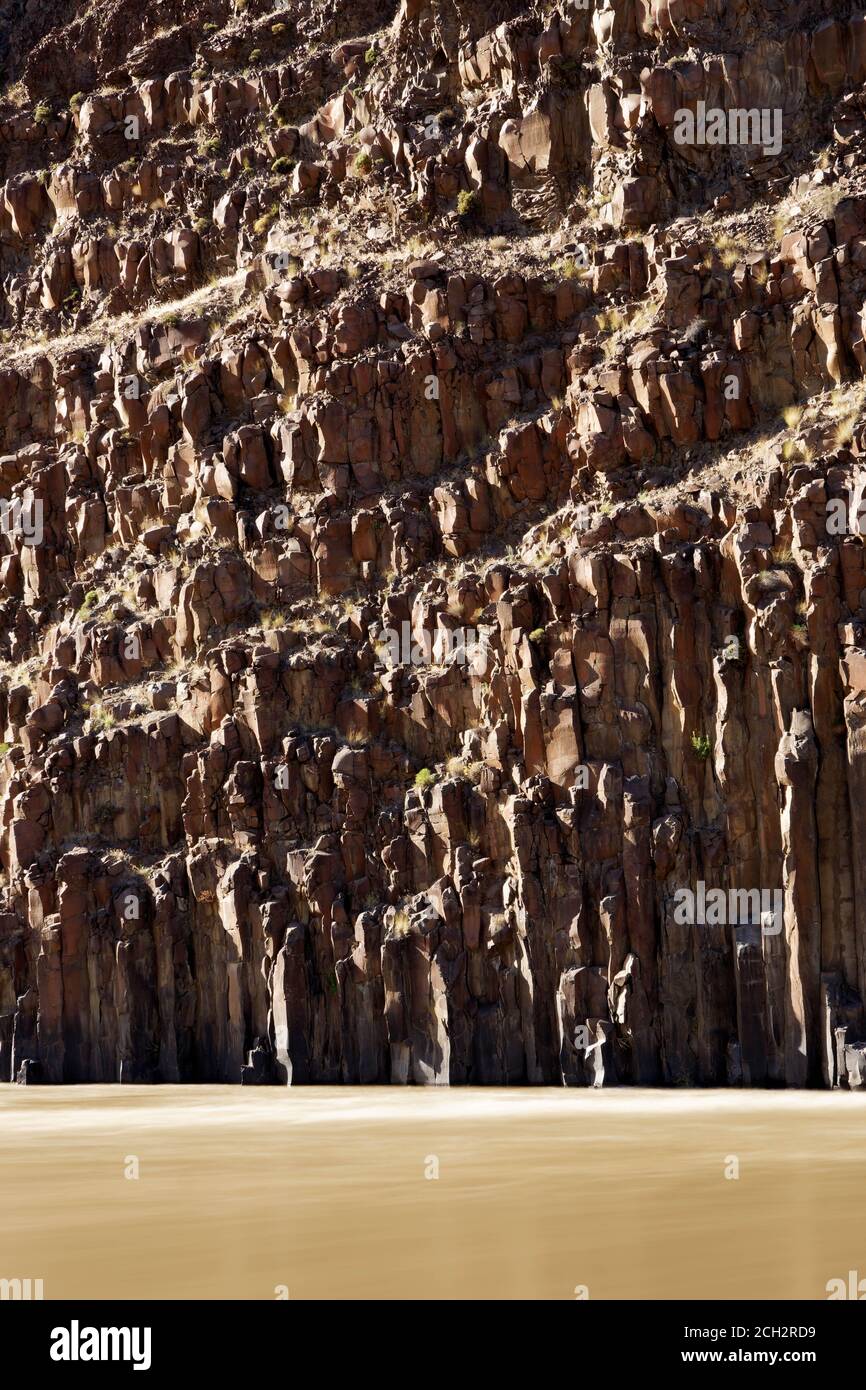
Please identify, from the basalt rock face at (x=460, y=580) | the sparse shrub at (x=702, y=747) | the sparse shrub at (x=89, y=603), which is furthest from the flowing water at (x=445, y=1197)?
the sparse shrub at (x=89, y=603)

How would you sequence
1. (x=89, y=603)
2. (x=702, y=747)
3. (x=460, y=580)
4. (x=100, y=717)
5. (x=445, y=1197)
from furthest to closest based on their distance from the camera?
(x=89, y=603) < (x=100, y=717) < (x=460, y=580) < (x=702, y=747) < (x=445, y=1197)

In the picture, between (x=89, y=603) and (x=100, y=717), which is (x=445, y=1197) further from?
(x=89, y=603)

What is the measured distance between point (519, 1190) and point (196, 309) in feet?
134

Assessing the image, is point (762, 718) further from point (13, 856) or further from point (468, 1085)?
point (13, 856)

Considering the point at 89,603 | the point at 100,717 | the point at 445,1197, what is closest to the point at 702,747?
the point at 100,717

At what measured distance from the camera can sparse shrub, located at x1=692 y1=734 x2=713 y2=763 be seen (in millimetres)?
40688

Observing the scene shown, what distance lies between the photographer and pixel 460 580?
46438 millimetres

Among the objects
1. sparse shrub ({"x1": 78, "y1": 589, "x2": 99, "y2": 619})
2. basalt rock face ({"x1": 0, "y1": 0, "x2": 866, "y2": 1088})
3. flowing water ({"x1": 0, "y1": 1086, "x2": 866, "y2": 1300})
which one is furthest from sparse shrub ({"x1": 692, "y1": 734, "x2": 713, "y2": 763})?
sparse shrub ({"x1": 78, "y1": 589, "x2": 99, "y2": 619})

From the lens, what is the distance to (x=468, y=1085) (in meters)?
40.8

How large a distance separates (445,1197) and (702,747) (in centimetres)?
1993

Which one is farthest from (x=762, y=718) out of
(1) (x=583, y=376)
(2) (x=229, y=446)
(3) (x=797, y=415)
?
(2) (x=229, y=446)

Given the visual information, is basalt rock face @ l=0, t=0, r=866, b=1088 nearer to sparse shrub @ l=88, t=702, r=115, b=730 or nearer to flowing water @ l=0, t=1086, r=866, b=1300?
sparse shrub @ l=88, t=702, r=115, b=730

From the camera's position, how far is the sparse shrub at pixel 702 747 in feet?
133

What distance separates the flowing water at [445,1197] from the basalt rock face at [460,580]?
511cm
